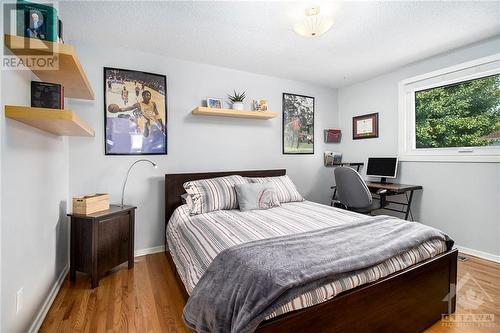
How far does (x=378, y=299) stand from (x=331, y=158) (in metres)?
3.00

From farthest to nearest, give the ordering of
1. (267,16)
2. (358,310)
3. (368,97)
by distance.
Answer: (368,97)
(267,16)
(358,310)

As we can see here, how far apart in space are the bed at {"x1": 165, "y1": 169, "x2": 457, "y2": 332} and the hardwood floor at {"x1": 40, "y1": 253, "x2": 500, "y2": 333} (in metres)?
0.18

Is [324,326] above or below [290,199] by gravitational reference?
below

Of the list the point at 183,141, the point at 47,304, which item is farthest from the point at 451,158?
the point at 47,304

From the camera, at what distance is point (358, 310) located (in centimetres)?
122

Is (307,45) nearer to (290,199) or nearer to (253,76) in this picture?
(253,76)

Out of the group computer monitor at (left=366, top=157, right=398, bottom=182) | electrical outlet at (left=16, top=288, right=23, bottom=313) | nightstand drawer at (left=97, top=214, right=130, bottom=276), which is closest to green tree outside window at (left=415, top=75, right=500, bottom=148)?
computer monitor at (left=366, top=157, right=398, bottom=182)

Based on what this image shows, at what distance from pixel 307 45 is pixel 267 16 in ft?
2.34

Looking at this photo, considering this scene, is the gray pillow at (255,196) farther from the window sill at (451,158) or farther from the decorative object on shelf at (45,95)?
the window sill at (451,158)

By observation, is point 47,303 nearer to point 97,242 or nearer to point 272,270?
point 97,242

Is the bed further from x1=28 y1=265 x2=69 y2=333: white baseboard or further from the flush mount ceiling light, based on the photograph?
the flush mount ceiling light

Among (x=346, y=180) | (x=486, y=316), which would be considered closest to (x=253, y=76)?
(x=346, y=180)

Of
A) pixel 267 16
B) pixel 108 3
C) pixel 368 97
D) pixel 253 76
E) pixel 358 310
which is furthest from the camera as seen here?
pixel 368 97

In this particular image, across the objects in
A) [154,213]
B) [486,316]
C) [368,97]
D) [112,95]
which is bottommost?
[486,316]
